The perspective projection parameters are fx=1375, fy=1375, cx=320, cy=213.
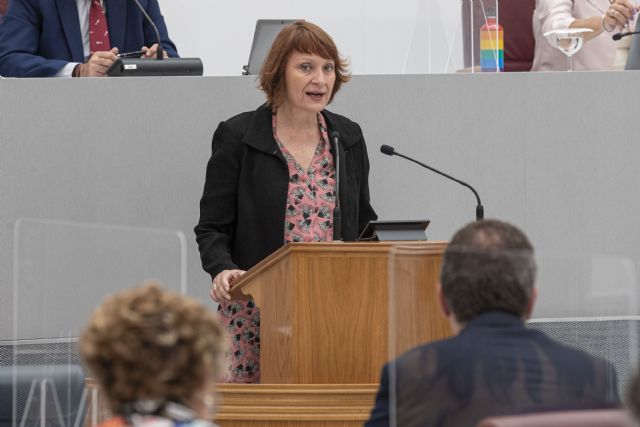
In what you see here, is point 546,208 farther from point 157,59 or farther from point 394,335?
point 394,335

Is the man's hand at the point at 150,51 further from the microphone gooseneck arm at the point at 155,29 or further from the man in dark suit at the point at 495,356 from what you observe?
the man in dark suit at the point at 495,356

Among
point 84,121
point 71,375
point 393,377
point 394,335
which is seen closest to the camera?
point 393,377

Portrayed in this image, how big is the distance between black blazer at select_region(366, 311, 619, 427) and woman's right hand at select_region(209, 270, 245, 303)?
1587mm

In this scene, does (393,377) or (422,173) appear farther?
(422,173)

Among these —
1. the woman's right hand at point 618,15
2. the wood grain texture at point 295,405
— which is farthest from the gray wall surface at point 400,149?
the wood grain texture at point 295,405

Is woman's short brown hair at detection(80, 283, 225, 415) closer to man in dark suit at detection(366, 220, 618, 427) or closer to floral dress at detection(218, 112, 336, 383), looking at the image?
man in dark suit at detection(366, 220, 618, 427)

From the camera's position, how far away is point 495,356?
221 centimetres

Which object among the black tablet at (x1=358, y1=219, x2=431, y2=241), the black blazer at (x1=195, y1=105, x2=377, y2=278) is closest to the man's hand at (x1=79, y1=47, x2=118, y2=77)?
the black blazer at (x1=195, y1=105, x2=377, y2=278)

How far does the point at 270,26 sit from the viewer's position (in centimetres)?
511

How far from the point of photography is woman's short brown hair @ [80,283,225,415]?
1730mm

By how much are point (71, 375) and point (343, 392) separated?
72 cm

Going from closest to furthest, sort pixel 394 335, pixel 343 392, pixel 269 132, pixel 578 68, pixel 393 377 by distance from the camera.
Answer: pixel 393 377
pixel 394 335
pixel 343 392
pixel 269 132
pixel 578 68

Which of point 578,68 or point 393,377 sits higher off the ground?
point 578,68

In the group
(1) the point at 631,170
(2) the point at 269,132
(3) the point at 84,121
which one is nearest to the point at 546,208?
(1) the point at 631,170
